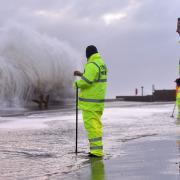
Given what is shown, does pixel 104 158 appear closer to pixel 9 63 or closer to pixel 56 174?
pixel 56 174

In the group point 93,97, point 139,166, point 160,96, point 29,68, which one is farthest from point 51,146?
point 160,96

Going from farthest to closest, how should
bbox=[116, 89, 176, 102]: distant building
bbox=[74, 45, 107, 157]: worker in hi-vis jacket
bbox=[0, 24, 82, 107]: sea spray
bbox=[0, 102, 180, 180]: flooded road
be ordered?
bbox=[116, 89, 176, 102]: distant building, bbox=[0, 24, 82, 107]: sea spray, bbox=[74, 45, 107, 157]: worker in hi-vis jacket, bbox=[0, 102, 180, 180]: flooded road

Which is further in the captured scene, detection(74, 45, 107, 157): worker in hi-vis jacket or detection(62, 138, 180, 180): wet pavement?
detection(74, 45, 107, 157): worker in hi-vis jacket

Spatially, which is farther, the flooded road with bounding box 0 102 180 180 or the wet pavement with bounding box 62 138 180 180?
the flooded road with bounding box 0 102 180 180

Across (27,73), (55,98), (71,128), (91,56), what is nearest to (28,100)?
(27,73)

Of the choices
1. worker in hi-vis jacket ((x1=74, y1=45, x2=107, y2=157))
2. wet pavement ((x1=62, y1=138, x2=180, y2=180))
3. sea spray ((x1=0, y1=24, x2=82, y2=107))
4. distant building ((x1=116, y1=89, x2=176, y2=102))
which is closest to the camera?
wet pavement ((x1=62, y1=138, x2=180, y2=180))

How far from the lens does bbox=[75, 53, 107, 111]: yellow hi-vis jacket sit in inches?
359

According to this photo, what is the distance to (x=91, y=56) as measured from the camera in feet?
30.6

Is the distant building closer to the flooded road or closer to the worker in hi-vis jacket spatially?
the flooded road

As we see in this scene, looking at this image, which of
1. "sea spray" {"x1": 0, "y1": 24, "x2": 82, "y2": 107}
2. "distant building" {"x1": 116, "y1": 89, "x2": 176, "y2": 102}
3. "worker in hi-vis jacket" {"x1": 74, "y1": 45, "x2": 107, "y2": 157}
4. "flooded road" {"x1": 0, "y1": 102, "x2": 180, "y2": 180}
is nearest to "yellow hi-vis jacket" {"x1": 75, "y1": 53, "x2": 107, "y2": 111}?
"worker in hi-vis jacket" {"x1": 74, "y1": 45, "x2": 107, "y2": 157}

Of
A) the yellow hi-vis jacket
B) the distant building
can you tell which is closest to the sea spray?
the distant building

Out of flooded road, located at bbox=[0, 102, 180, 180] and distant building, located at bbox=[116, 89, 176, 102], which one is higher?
distant building, located at bbox=[116, 89, 176, 102]

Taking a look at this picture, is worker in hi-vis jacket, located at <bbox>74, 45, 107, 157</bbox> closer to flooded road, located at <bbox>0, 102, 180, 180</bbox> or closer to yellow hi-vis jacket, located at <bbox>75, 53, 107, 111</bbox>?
→ yellow hi-vis jacket, located at <bbox>75, 53, 107, 111</bbox>

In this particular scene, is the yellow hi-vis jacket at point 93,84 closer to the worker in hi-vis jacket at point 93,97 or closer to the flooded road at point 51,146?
the worker in hi-vis jacket at point 93,97
